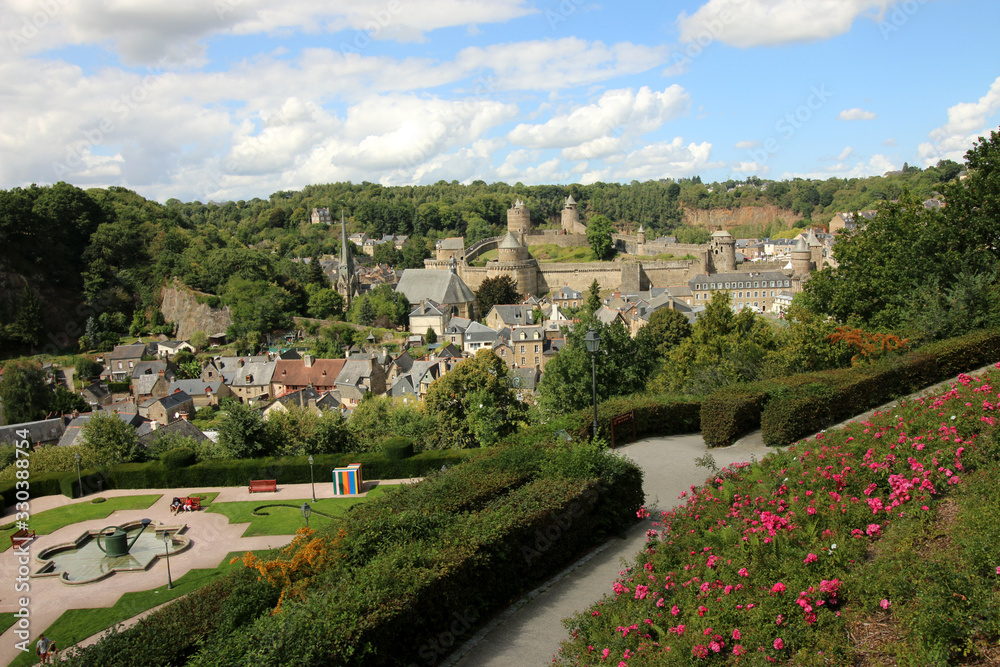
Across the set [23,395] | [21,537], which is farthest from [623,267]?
[21,537]

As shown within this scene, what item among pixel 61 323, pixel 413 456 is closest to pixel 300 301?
pixel 61 323

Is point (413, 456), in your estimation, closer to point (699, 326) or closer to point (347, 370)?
point (699, 326)

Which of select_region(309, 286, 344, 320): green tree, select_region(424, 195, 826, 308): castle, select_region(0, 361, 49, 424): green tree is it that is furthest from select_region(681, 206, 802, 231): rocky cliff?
select_region(0, 361, 49, 424): green tree

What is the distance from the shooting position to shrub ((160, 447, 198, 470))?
64.2ft

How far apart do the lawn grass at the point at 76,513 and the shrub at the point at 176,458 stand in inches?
36.0

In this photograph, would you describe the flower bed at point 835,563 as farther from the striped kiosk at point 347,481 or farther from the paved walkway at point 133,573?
the striped kiosk at point 347,481

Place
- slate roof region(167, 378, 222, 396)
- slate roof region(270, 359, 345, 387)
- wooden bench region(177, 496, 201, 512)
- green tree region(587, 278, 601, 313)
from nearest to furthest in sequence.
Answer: wooden bench region(177, 496, 201, 512), slate roof region(167, 378, 222, 396), slate roof region(270, 359, 345, 387), green tree region(587, 278, 601, 313)

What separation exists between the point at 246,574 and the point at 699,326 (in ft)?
51.1

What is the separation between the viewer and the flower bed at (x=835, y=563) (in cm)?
430

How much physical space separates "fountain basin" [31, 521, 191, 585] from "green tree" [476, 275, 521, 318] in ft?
170

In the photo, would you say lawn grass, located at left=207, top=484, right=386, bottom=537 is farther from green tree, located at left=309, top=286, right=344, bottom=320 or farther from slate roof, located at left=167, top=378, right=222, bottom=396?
green tree, located at left=309, top=286, right=344, bottom=320

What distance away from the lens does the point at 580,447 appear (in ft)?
29.1

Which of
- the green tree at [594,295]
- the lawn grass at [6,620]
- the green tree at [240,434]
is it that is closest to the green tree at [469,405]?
the green tree at [240,434]

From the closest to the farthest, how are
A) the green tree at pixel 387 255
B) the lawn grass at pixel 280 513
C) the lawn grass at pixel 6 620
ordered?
the lawn grass at pixel 6 620 → the lawn grass at pixel 280 513 → the green tree at pixel 387 255
